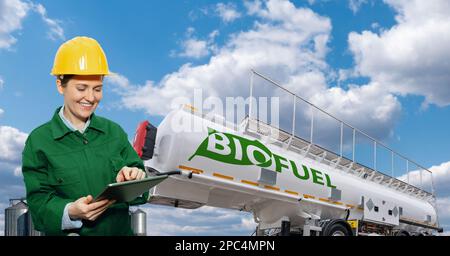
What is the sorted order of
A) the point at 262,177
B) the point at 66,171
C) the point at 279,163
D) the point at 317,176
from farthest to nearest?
the point at 317,176 → the point at 279,163 → the point at 262,177 → the point at 66,171

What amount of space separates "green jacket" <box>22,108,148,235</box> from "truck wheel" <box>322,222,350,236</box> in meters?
7.87

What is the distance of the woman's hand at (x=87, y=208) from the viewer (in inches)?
82.3

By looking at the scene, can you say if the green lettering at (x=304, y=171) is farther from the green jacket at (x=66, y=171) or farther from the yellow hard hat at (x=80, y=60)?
the yellow hard hat at (x=80, y=60)

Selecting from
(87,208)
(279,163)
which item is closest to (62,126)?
(87,208)

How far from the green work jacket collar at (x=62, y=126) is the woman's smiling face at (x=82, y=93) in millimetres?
72

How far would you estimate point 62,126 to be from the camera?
2326mm

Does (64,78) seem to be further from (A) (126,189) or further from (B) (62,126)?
(A) (126,189)

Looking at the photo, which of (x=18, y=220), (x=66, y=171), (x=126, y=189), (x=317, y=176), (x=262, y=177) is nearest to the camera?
(x=126, y=189)

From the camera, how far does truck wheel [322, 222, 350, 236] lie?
9.60 m

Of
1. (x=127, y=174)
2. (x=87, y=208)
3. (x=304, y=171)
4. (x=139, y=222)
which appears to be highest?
(x=304, y=171)

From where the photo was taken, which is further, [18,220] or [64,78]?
[18,220]

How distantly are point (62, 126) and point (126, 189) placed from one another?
1.85 ft

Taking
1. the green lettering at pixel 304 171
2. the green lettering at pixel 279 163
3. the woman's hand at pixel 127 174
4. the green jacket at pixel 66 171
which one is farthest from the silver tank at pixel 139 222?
the woman's hand at pixel 127 174

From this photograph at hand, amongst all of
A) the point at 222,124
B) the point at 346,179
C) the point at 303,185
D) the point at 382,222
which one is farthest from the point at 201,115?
the point at 382,222
